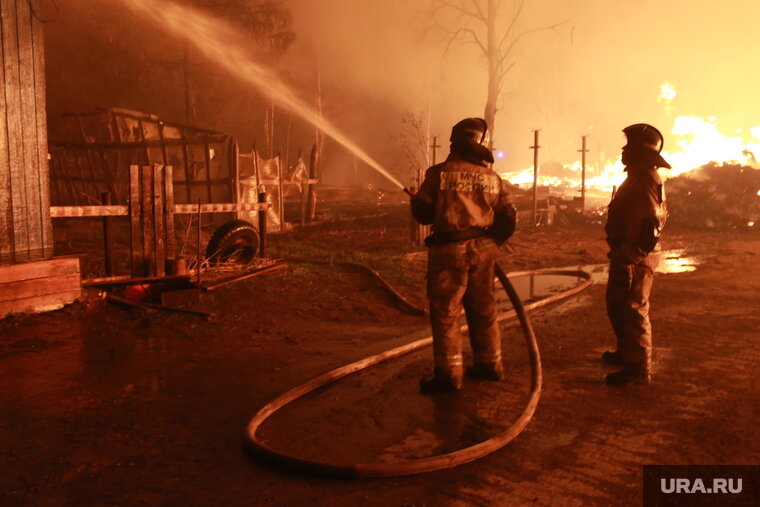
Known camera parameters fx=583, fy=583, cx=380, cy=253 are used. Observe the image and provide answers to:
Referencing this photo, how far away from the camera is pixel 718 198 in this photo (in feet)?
66.3

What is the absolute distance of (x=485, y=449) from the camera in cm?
341

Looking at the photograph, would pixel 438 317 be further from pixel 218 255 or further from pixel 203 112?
pixel 203 112

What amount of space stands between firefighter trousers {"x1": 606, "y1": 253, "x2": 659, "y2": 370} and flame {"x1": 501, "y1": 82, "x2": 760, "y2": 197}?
40.7 meters

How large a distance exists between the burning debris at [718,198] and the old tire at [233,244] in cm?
1670

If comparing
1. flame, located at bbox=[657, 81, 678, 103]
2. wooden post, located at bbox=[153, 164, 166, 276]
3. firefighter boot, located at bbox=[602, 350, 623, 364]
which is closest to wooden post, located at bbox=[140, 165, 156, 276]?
wooden post, located at bbox=[153, 164, 166, 276]

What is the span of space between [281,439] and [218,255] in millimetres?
5613

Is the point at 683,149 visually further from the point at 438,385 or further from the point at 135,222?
the point at 438,385

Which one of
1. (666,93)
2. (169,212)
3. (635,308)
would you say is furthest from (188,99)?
(666,93)

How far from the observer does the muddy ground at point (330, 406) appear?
316cm

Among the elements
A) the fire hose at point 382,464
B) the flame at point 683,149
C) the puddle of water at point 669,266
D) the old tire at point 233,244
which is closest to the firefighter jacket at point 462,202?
the fire hose at point 382,464

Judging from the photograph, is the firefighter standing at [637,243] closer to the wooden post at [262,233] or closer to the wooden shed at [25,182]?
the wooden shed at [25,182]

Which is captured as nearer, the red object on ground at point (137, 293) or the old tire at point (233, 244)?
the red object on ground at point (137, 293)

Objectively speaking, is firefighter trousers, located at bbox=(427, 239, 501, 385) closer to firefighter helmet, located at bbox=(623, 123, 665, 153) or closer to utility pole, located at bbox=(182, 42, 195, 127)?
firefighter helmet, located at bbox=(623, 123, 665, 153)

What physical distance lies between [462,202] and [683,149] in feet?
198
